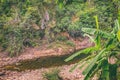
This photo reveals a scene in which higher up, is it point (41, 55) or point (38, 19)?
point (38, 19)

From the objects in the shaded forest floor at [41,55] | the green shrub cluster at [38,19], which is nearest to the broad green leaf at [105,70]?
the shaded forest floor at [41,55]

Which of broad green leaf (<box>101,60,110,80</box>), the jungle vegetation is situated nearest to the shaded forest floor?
the jungle vegetation

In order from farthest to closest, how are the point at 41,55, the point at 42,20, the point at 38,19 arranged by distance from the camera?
the point at 38,19
the point at 42,20
the point at 41,55

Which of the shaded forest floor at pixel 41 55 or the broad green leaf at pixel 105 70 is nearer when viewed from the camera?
the broad green leaf at pixel 105 70

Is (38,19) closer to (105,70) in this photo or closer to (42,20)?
(42,20)

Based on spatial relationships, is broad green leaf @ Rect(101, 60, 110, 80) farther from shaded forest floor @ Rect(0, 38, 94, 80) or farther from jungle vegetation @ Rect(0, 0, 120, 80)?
jungle vegetation @ Rect(0, 0, 120, 80)

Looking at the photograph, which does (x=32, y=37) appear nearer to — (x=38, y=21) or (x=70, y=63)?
(x=38, y=21)

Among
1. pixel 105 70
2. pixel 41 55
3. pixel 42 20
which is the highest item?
pixel 105 70

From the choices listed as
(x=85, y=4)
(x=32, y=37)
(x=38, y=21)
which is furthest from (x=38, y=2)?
(x=85, y=4)

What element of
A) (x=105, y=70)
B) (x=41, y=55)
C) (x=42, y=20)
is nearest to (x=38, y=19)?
(x=42, y=20)

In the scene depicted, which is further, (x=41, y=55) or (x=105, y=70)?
(x=41, y=55)

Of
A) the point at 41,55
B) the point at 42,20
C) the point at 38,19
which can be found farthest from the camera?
the point at 38,19

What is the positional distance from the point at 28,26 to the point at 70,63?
586 centimetres

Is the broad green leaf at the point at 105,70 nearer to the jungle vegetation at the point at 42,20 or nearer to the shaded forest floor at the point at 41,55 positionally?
the shaded forest floor at the point at 41,55
